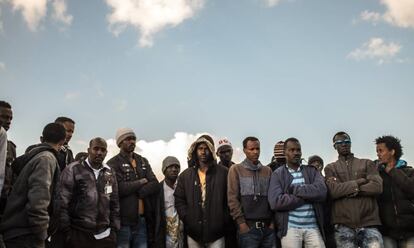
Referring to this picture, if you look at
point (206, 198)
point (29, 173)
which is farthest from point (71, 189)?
point (206, 198)

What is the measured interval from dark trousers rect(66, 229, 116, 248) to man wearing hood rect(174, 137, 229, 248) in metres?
1.63

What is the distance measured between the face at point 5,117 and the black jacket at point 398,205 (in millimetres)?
7087

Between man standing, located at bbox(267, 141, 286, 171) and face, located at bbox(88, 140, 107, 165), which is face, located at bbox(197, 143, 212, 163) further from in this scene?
face, located at bbox(88, 140, 107, 165)

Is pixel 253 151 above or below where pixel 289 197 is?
above

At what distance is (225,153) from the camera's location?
9.70m

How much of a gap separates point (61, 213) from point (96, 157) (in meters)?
1.14

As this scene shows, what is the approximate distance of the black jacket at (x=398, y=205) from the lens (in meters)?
8.01

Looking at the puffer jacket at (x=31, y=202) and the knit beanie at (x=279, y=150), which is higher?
the knit beanie at (x=279, y=150)

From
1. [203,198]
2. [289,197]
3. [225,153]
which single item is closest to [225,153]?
[225,153]

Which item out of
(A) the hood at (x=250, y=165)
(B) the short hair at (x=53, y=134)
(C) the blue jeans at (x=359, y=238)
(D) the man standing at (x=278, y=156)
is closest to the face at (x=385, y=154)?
(C) the blue jeans at (x=359, y=238)

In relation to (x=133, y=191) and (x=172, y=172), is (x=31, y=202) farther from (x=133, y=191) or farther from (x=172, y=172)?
(x=172, y=172)

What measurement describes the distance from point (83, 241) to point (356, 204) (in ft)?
16.3

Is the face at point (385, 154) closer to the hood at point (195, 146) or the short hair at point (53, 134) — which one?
the hood at point (195, 146)

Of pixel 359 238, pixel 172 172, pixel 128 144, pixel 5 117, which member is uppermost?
pixel 5 117
